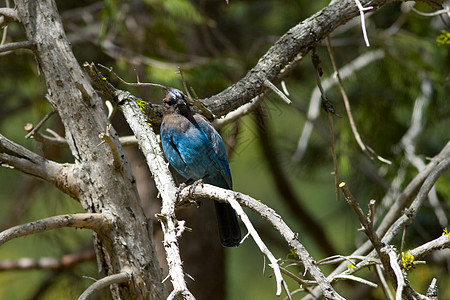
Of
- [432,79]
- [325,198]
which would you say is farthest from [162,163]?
[325,198]

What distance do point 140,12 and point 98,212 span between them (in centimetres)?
363

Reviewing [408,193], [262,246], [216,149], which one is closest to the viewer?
[262,246]

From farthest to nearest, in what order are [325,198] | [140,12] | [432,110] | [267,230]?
[325,198]
[267,230]
[140,12]
[432,110]

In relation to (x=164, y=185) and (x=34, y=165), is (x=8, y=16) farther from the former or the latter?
(x=164, y=185)

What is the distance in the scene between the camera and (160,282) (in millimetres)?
2473

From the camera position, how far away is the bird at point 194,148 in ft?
11.1

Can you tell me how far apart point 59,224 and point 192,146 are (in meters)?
1.28

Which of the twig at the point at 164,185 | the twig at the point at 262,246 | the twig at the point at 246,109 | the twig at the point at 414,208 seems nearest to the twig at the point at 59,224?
the twig at the point at 164,185

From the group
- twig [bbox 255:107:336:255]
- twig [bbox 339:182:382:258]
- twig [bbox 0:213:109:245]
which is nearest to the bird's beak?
twig [bbox 0:213:109:245]

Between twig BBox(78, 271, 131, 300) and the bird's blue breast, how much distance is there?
3.73 feet

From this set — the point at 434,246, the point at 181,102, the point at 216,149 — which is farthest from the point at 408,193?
the point at 181,102

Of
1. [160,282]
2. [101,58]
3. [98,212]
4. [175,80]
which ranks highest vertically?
[101,58]

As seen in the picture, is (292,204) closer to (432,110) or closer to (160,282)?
(432,110)

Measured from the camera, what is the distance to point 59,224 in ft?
7.36
